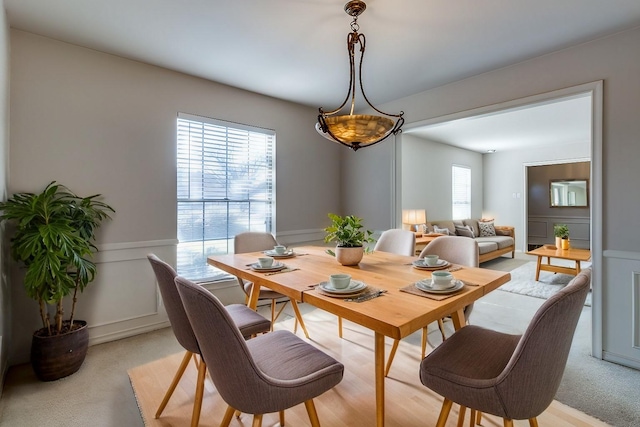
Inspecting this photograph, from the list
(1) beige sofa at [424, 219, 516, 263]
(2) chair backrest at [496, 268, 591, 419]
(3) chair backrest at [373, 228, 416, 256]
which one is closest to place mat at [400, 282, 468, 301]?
(2) chair backrest at [496, 268, 591, 419]

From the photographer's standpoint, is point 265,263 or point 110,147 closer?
point 265,263

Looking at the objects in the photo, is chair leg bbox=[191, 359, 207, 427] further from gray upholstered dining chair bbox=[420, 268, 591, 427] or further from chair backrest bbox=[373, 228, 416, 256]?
chair backrest bbox=[373, 228, 416, 256]

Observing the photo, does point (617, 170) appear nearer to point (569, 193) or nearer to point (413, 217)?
point (413, 217)

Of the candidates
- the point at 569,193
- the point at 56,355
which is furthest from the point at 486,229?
the point at 56,355

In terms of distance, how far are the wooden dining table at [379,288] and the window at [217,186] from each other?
1027 millimetres

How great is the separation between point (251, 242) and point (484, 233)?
573cm

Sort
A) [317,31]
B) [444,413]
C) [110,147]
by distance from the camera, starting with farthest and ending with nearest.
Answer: [110,147]
[317,31]
[444,413]

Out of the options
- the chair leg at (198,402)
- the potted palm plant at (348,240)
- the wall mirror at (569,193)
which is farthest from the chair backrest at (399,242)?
the wall mirror at (569,193)

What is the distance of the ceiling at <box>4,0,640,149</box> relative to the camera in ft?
6.61

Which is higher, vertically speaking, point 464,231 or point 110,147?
point 110,147

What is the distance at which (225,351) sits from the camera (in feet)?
3.47

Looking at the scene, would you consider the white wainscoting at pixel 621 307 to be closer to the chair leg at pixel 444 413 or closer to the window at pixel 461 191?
the chair leg at pixel 444 413

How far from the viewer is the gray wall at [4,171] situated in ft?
6.44

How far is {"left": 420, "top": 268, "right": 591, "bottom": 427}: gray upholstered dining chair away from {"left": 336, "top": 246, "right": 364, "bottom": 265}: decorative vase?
0.90 metres
